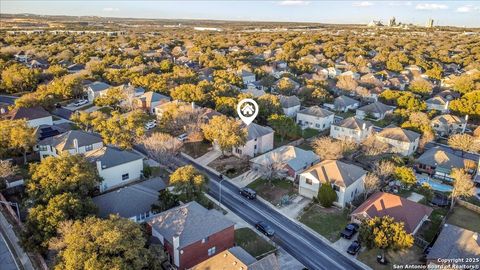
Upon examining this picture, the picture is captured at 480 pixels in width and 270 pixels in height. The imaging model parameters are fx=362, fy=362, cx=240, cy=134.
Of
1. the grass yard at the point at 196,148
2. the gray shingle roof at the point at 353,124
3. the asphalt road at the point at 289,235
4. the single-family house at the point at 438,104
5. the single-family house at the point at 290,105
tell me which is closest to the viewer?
the asphalt road at the point at 289,235

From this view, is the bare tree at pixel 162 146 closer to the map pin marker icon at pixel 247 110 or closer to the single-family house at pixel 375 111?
the map pin marker icon at pixel 247 110

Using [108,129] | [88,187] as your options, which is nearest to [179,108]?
[108,129]

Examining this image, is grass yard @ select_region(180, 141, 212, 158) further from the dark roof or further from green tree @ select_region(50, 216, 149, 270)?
green tree @ select_region(50, 216, 149, 270)

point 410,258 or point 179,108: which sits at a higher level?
point 179,108

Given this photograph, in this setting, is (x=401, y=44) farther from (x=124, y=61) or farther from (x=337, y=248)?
(x=337, y=248)

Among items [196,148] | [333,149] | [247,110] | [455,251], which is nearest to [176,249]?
[455,251]

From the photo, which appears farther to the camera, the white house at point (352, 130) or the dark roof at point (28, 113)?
the white house at point (352, 130)

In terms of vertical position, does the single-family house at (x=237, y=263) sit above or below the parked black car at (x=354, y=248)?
above

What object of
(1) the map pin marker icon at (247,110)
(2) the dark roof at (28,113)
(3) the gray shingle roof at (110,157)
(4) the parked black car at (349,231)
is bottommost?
(4) the parked black car at (349,231)

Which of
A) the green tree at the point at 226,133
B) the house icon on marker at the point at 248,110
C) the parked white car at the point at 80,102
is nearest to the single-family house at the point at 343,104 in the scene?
the house icon on marker at the point at 248,110
